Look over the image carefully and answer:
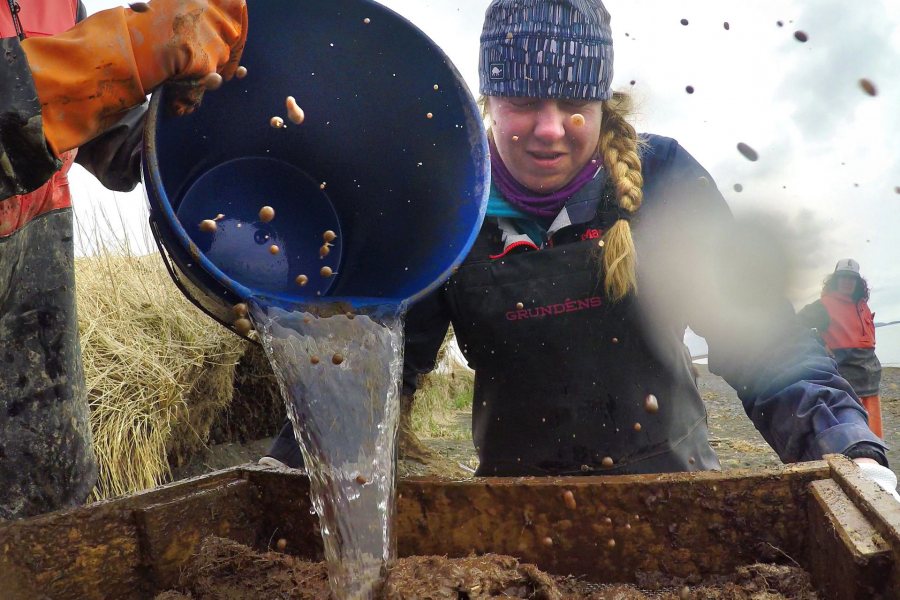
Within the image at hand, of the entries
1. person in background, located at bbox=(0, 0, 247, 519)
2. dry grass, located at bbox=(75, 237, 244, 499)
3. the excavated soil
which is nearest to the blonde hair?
the excavated soil

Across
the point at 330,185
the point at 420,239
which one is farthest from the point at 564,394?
the point at 330,185

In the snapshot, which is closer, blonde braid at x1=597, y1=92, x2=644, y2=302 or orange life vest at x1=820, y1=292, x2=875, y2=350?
blonde braid at x1=597, y1=92, x2=644, y2=302

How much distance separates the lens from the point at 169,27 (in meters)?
1.46

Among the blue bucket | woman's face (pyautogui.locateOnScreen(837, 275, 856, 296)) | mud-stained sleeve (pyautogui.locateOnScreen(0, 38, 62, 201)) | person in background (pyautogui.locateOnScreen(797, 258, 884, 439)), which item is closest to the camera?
mud-stained sleeve (pyautogui.locateOnScreen(0, 38, 62, 201))

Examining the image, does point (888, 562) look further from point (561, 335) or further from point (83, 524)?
point (83, 524)

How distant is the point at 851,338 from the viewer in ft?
21.5

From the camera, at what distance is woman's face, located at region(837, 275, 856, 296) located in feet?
22.6

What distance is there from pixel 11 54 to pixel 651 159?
1.83 metres

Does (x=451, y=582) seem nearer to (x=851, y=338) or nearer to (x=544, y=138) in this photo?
(x=544, y=138)

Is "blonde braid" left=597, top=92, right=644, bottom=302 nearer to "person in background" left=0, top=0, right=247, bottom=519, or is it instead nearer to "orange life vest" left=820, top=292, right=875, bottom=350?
"person in background" left=0, top=0, right=247, bottom=519

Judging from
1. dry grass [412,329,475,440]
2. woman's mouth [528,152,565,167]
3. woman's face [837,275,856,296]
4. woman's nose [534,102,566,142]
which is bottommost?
dry grass [412,329,475,440]

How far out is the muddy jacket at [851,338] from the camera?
256 inches

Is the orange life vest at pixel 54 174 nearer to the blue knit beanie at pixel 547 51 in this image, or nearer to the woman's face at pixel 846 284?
the blue knit beanie at pixel 547 51

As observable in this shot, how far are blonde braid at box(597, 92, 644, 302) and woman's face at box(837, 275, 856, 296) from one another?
519cm
